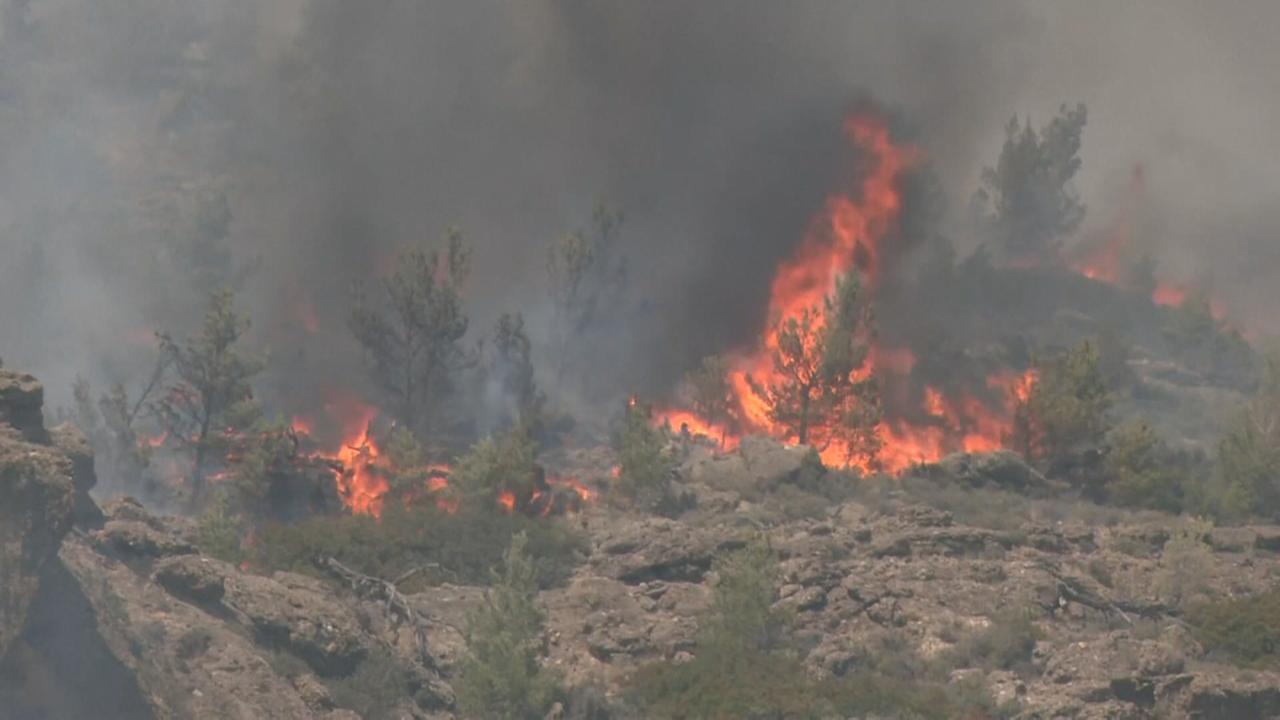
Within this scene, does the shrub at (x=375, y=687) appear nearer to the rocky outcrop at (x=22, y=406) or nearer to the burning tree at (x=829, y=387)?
the rocky outcrop at (x=22, y=406)

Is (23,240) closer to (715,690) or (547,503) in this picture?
(547,503)

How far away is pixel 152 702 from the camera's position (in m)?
40.6

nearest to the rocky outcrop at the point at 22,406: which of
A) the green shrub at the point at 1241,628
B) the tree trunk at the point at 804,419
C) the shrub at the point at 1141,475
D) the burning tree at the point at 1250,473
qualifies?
the green shrub at the point at 1241,628

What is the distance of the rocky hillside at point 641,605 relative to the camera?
40.3 m

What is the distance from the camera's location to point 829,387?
8938 centimetres

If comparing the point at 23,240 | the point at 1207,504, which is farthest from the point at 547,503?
the point at 23,240

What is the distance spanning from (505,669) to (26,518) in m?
13.5

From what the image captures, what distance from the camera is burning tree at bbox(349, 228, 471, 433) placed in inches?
3755

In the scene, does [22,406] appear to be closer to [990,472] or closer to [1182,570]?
[1182,570]

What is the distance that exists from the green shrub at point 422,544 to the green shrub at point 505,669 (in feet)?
33.5

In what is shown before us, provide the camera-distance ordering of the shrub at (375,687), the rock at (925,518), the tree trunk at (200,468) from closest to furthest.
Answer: the shrub at (375,687) → the rock at (925,518) → the tree trunk at (200,468)

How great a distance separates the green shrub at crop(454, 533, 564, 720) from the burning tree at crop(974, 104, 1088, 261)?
99.3m

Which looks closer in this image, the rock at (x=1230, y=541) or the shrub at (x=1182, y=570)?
the shrub at (x=1182, y=570)

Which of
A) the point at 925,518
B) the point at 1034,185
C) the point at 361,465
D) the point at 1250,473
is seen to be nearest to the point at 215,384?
the point at 361,465
